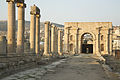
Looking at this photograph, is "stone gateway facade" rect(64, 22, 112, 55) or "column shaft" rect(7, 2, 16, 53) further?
"stone gateway facade" rect(64, 22, 112, 55)

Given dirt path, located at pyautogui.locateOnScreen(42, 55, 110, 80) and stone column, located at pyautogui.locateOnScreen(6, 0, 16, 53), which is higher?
stone column, located at pyautogui.locateOnScreen(6, 0, 16, 53)

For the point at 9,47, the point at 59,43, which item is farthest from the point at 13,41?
the point at 59,43

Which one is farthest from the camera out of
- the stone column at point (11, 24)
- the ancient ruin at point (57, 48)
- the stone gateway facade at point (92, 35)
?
the stone gateway facade at point (92, 35)

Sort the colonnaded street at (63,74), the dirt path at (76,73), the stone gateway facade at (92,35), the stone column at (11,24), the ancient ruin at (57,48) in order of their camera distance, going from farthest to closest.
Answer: the stone gateway facade at (92,35) < the stone column at (11,24) < the ancient ruin at (57,48) < the dirt path at (76,73) < the colonnaded street at (63,74)

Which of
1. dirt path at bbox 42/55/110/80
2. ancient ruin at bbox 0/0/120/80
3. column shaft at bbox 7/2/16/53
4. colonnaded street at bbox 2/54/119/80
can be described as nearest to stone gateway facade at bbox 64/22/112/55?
ancient ruin at bbox 0/0/120/80

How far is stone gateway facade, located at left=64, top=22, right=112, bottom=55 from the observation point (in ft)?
130

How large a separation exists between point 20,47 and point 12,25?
2.13 metres

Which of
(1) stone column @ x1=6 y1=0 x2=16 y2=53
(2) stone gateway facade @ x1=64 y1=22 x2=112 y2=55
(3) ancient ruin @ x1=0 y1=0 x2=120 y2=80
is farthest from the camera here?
(2) stone gateway facade @ x1=64 y1=22 x2=112 y2=55

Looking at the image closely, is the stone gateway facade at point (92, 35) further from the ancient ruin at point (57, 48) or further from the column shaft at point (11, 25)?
the column shaft at point (11, 25)

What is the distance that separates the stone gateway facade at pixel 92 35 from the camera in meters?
39.7

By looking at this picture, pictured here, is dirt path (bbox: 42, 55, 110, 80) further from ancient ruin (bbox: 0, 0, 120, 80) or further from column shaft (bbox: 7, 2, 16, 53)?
column shaft (bbox: 7, 2, 16, 53)

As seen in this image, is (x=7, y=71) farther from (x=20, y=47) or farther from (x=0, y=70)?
(x=20, y=47)

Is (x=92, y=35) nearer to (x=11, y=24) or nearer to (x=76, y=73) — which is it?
(x=11, y=24)

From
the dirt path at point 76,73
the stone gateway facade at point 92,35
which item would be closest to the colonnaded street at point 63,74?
the dirt path at point 76,73
